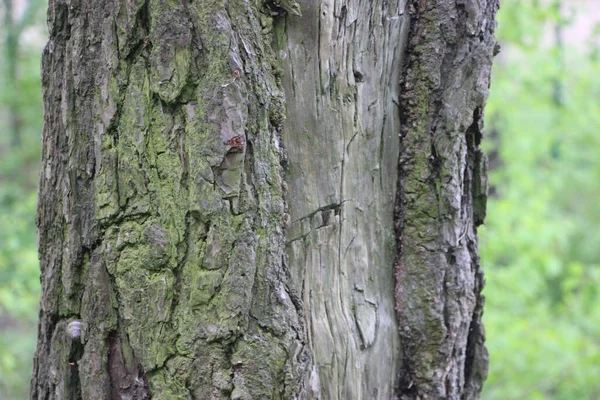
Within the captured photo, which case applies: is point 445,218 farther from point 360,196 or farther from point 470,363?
point 470,363

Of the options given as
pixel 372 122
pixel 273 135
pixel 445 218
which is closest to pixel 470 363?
pixel 445 218

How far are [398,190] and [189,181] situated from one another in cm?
60

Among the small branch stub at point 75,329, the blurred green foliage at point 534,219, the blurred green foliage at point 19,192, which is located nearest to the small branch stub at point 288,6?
the small branch stub at point 75,329

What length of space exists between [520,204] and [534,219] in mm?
226

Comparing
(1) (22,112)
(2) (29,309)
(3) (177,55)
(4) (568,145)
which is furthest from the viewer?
(4) (568,145)

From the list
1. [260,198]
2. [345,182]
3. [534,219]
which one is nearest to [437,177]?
[345,182]

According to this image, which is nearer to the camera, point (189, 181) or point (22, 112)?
point (189, 181)

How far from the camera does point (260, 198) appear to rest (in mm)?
1209

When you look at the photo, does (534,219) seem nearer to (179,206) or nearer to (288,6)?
(288,6)

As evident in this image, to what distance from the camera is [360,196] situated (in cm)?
143

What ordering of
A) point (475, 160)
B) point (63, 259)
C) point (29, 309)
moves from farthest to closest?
1. point (29, 309)
2. point (475, 160)
3. point (63, 259)

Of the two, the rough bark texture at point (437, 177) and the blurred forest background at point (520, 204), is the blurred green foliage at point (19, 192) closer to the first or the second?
the blurred forest background at point (520, 204)

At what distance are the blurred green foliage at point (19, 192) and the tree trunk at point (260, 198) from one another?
317 centimetres

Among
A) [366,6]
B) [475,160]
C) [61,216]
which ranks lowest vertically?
[61,216]
